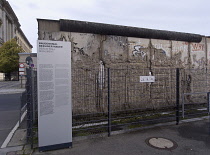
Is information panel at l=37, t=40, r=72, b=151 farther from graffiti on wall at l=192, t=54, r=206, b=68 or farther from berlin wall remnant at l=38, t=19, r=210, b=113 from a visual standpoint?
graffiti on wall at l=192, t=54, r=206, b=68

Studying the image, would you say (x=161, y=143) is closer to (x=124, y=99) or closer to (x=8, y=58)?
(x=124, y=99)

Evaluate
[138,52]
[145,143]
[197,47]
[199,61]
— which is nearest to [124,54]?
[138,52]

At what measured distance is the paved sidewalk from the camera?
3.19 m

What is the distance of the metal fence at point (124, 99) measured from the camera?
4.56m

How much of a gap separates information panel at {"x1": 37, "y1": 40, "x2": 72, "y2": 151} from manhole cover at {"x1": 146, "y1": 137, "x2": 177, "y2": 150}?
1967 mm

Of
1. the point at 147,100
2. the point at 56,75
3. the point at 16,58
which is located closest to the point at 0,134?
the point at 56,75

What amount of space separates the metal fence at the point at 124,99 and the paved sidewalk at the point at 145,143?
0.35 meters

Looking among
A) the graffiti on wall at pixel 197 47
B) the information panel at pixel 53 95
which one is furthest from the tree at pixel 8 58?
the graffiti on wall at pixel 197 47

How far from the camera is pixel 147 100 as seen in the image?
6.03 metres

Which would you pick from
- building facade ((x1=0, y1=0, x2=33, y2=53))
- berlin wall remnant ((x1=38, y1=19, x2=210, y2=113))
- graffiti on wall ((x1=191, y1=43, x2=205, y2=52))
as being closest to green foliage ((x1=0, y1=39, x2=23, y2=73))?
building facade ((x1=0, y1=0, x2=33, y2=53))

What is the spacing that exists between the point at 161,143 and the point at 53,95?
278cm

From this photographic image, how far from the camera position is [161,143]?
11.8 ft

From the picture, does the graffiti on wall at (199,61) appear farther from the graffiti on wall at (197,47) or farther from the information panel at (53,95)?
the information panel at (53,95)

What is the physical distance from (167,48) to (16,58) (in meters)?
29.9
